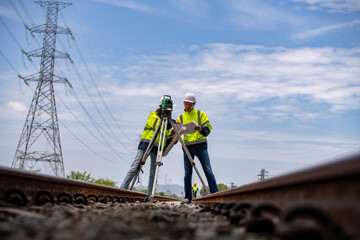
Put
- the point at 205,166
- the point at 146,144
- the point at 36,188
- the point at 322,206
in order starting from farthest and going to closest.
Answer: the point at 146,144 < the point at 205,166 < the point at 36,188 < the point at 322,206

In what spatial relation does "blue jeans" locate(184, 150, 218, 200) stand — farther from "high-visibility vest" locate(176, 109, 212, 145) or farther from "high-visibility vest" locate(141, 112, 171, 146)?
"high-visibility vest" locate(141, 112, 171, 146)

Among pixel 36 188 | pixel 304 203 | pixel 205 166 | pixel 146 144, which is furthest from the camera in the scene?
pixel 146 144

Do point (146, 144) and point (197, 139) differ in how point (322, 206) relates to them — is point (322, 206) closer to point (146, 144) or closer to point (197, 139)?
point (197, 139)

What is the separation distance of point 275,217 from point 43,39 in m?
24.7

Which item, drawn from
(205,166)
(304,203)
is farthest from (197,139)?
(304,203)

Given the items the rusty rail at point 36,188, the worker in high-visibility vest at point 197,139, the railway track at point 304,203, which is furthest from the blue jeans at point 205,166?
the railway track at point 304,203

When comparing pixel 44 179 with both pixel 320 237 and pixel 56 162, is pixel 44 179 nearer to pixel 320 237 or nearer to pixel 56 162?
pixel 320 237

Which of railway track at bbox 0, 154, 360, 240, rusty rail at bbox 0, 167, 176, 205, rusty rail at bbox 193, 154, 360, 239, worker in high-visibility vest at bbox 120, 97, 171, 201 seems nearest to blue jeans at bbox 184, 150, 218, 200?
worker in high-visibility vest at bbox 120, 97, 171, 201

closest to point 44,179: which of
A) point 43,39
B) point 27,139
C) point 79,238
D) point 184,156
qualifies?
point 79,238

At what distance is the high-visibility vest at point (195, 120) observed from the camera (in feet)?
22.9

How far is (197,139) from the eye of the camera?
6977 millimetres

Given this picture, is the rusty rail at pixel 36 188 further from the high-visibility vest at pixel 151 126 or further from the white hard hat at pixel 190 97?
the white hard hat at pixel 190 97

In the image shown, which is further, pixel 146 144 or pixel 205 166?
pixel 146 144

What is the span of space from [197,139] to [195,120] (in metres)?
0.37
